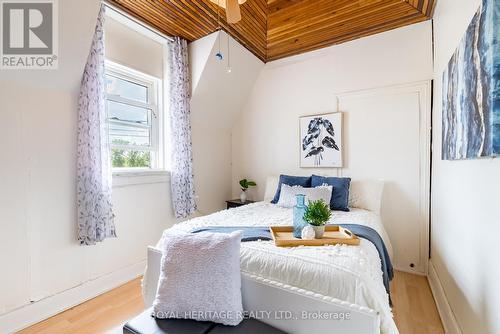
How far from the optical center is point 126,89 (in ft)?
8.84

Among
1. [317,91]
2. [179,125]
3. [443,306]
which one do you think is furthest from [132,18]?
[443,306]

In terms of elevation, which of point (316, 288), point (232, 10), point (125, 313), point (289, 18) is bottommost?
point (125, 313)

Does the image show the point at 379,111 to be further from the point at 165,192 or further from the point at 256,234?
the point at 165,192

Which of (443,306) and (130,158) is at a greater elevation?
(130,158)

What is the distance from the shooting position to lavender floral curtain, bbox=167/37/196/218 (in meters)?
2.92

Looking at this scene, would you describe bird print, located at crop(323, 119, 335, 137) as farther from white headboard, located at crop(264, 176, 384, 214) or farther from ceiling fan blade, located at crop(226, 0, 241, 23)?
ceiling fan blade, located at crop(226, 0, 241, 23)

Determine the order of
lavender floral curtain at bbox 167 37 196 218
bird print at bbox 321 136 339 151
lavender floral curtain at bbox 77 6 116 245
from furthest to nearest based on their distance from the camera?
bird print at bbox 321 136 339 151, lavender floral curtain at bbox 167 37 196 218, lavender floral curtain at bbox 77 6 116 245

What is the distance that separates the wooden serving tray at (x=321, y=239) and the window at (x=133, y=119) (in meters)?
1.85

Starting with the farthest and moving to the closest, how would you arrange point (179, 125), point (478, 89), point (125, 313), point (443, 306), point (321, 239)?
1. point (179, 125)
2. point (125, 313)
3. point (443, 306)
4. point (321, 239)
5. point (478, 89)

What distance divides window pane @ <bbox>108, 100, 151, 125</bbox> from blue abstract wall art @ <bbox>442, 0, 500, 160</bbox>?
113 inches

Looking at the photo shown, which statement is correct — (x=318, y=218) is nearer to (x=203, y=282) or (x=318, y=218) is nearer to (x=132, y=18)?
(x=203, y=282)

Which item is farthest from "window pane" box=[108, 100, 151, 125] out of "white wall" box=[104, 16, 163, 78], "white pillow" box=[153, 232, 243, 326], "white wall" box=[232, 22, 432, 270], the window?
"white pillow" box=[153, 232, 243, 326]

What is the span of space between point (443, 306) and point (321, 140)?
1.97 metres

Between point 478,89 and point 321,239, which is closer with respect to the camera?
point 478,89
